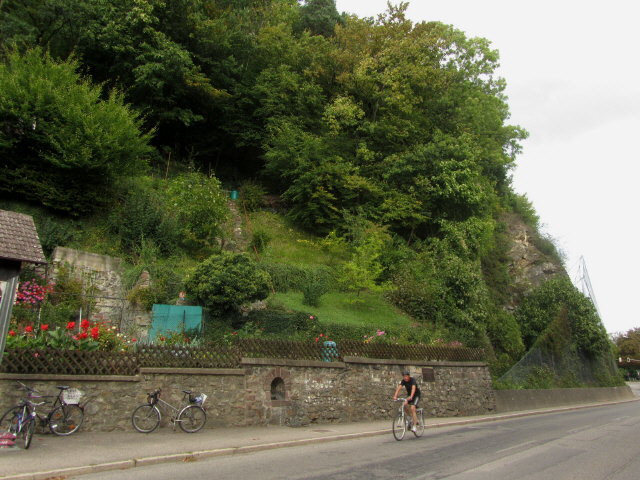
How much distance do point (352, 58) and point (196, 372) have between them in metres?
23.5

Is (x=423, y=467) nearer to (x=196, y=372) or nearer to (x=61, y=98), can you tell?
(x=196, y=372)

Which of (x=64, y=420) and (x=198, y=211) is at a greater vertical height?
(x=198, y=211)

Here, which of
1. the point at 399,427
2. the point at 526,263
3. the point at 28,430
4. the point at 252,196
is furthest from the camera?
the point at 526,263

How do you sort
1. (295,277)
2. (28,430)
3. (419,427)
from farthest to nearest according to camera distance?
1. (295,277)
2. (419,427)
3. (28,430)

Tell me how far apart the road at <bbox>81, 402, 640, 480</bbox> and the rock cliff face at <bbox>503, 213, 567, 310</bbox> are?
22.6 m

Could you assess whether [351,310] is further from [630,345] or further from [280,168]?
[630,345]

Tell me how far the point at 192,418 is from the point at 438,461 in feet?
17.5

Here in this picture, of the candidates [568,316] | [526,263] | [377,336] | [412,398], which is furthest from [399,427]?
[526,263]

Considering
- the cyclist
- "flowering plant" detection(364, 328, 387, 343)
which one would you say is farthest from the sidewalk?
"flowering plant" detection(364, 328, 387, 343)

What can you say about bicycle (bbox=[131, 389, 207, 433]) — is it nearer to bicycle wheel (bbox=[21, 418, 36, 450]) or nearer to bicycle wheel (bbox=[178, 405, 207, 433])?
bicycle wheel (bbox=[178, 405, 207, 433])

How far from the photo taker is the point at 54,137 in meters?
18.9

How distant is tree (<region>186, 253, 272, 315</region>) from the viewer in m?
15.3

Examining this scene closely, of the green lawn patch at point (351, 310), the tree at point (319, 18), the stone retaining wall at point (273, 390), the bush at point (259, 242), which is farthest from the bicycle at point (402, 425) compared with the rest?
the tree at point (319, 18)

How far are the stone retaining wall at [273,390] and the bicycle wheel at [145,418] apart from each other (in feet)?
0.57
